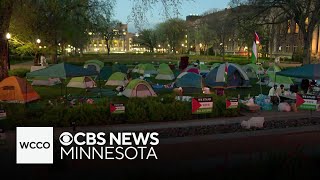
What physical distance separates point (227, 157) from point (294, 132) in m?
4.30

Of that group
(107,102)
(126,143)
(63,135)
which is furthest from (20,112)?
(126,143)

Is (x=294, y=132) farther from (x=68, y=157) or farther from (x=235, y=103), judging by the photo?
(x=68, y=157)

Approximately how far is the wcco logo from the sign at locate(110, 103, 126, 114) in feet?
11.2

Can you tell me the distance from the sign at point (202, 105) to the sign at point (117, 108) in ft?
9.06

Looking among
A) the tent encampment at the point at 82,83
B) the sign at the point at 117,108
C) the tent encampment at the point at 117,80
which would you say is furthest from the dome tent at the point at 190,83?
the sign at the point at 117,108

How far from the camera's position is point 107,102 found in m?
13.6

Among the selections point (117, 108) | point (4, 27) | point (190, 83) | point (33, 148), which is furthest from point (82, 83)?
point (33, 148)

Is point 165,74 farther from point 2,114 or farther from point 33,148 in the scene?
point 33,148

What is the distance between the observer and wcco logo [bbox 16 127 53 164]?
8.89 metres

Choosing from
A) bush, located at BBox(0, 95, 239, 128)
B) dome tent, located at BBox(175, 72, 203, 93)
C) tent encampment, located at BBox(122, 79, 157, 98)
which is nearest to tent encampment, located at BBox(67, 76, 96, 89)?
tent encampment, located at BBox(122, 79, 157, 98)

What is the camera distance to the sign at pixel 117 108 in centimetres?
1288

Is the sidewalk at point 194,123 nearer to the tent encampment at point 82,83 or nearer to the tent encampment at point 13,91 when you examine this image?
the tent encampment at point 13,91

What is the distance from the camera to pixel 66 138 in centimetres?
1108

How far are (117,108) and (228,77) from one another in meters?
12.9
